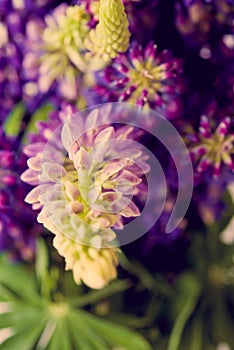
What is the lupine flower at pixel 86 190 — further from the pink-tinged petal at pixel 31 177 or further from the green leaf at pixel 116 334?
the green leaf at pixel 116 334

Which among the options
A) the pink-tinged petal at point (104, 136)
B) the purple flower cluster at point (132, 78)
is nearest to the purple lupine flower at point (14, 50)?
the purple flower cluster at point (132, 78)

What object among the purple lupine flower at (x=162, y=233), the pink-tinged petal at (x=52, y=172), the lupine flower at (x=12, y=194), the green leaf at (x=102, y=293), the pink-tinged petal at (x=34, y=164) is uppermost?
the pink-tinged petal at (x=52, y=172)

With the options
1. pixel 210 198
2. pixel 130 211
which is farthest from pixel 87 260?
pixel 210 198


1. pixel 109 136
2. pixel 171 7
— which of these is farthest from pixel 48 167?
pixel 171 7

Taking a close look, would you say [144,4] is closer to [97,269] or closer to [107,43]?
[107,43]

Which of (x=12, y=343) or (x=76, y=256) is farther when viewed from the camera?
(x=12, y=343)

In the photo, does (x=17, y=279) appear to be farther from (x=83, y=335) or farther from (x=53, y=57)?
(x=53, y=57)

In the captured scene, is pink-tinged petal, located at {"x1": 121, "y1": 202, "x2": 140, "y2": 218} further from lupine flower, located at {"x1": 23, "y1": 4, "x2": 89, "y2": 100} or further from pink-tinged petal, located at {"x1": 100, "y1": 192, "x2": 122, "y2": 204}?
lupine flower, located at {"x1": 23, "y1": 4, "x2": 89, "y2": 100}
